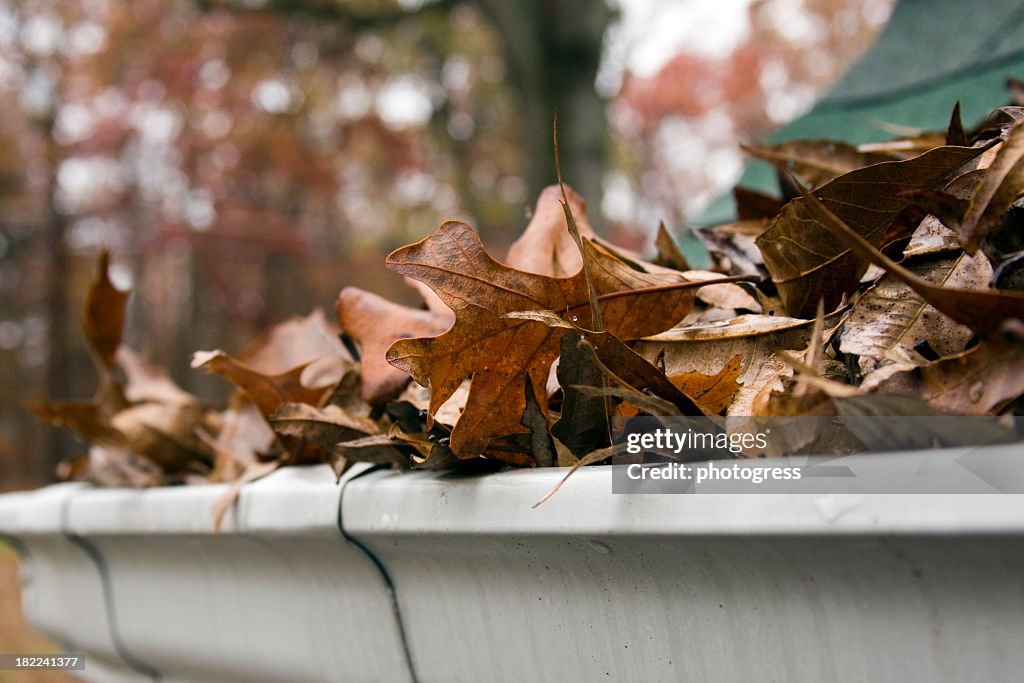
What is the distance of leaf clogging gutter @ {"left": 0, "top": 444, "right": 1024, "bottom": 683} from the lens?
35 cm

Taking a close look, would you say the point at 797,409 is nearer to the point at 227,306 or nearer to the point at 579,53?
the point at 579,53

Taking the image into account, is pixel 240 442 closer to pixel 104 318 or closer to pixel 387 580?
pixel 104 318

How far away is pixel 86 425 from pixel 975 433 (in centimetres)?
99

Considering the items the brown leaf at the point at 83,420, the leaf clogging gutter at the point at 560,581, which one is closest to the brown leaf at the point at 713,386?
the leaf clogging gutter at the point at 560,581

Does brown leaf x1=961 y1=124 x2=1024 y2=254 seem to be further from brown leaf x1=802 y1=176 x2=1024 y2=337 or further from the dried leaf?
the dried leaf

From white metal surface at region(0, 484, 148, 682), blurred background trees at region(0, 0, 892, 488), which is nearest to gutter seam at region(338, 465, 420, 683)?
white metal surface at region(0, 484, 148, 682)

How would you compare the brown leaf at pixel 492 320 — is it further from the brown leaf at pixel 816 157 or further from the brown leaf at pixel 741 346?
the brown leaf at pixel 816 157

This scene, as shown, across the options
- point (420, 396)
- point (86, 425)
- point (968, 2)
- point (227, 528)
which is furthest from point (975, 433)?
point (968, 2)

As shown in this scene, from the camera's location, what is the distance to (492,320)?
56 centimetres

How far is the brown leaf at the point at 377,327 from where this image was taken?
0.71 m

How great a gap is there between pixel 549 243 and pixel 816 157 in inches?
11.8

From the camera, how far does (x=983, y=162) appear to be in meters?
0.56

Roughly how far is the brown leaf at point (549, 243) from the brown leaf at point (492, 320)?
0.12 metres

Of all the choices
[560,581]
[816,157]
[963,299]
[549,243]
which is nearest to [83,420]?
[549,243]
